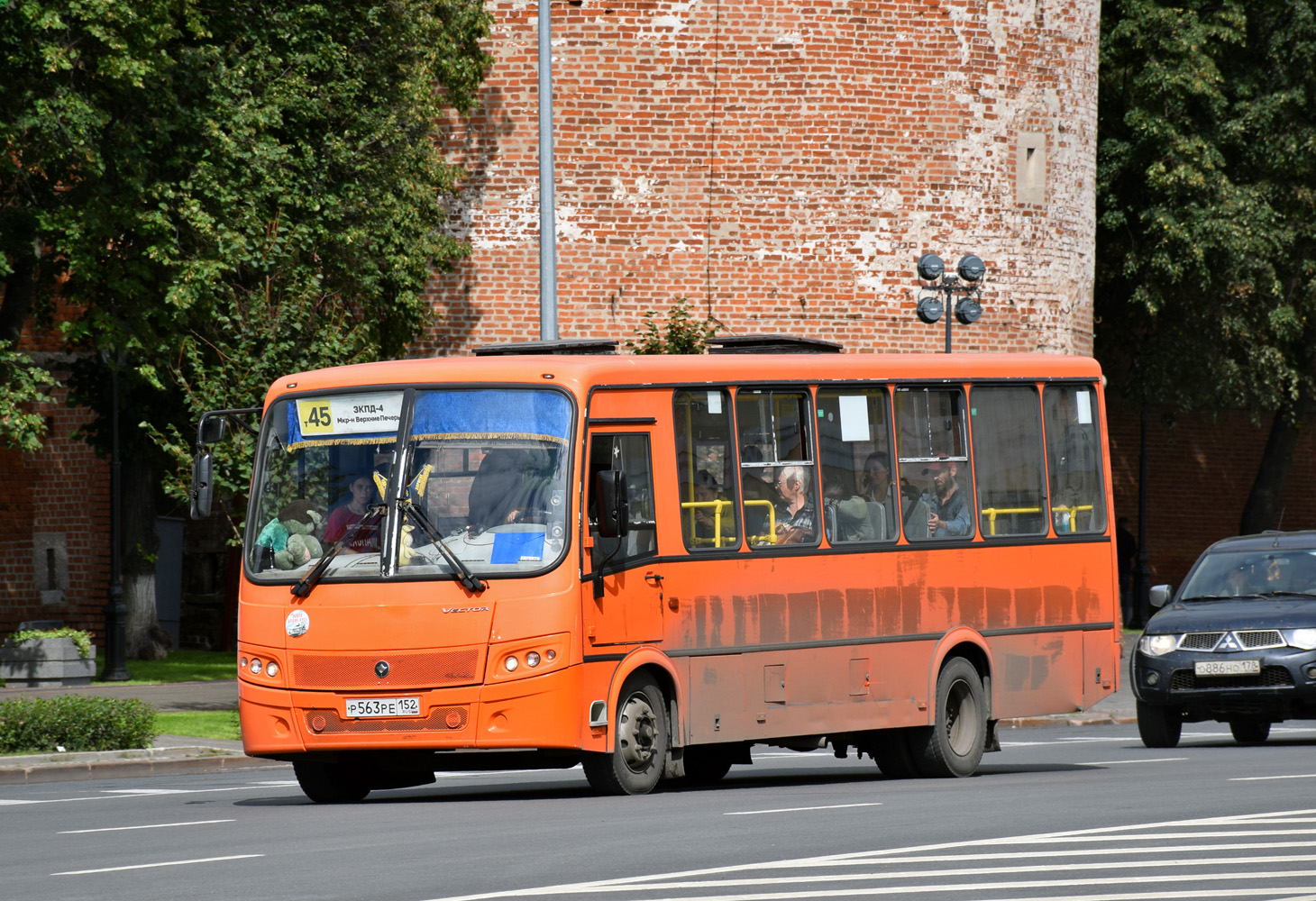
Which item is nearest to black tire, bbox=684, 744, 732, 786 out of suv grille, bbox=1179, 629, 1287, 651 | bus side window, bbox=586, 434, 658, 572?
bus side window, bbox=586, 434, 658, 572

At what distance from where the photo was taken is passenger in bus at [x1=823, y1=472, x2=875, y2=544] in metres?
15.2

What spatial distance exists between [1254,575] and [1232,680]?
165 cm

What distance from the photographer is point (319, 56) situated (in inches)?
1048

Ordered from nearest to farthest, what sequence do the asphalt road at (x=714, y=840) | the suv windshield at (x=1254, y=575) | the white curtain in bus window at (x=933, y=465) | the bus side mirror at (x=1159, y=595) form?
the asphalt road at (x=714, y=840) < the white curtain in bus window at (x=933, y=465) < the bus side mirror at (x=1159, y=595) < the suv windshield at (x=1254, y=575)

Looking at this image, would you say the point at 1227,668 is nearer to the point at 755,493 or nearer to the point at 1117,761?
the point at 1117,761

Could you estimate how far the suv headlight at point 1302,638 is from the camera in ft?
59.3

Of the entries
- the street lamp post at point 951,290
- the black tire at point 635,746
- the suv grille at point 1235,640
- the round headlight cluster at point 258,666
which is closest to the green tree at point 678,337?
the street lamp post at point 951,290

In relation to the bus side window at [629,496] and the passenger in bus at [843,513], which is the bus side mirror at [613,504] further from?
the passenger in bus at [843,513]

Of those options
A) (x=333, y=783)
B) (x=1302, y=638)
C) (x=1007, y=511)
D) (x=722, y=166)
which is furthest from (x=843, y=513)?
(x=722, y=166)

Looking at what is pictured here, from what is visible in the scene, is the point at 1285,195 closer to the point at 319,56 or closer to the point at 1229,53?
the point at 1229,53

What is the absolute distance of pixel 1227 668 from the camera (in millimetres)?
18141

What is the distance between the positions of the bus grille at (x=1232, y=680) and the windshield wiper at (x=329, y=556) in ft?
26.0

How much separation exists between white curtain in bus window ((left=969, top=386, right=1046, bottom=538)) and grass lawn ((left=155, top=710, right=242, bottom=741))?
8.63 m

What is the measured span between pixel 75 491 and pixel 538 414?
78.7 feet
